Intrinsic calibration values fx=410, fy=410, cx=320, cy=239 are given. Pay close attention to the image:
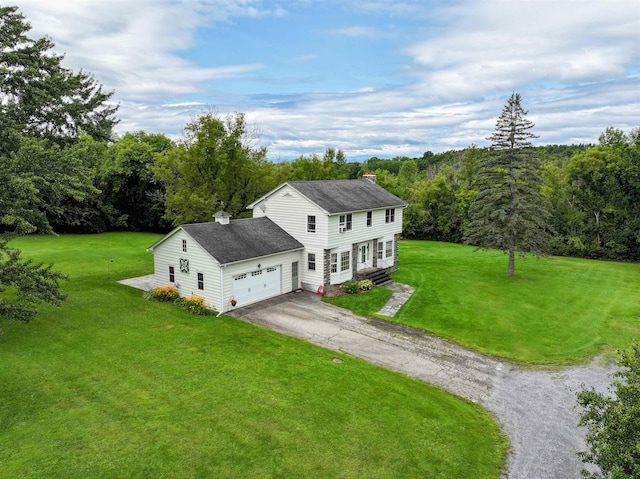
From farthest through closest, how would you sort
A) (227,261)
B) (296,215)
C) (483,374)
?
(296,215), (227,261), (483,374)

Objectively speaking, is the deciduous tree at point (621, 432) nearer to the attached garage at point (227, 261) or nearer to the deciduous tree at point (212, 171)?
the attached garage at point (227, 261)

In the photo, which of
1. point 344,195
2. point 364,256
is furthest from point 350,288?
point 344,195

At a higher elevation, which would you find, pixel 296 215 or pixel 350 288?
pixel 296 215

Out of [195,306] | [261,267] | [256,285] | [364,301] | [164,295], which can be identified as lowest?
[364,301]

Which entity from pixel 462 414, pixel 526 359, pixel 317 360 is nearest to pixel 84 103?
pixel 317 360

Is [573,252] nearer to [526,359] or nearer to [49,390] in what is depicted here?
[526,359]

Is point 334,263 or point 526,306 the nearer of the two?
point 526,306

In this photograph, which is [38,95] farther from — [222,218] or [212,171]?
[212,171]
